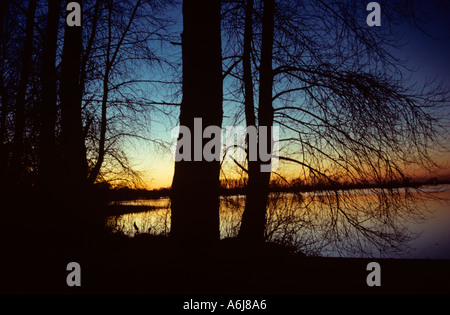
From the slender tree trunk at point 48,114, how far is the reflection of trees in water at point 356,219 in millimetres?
4745

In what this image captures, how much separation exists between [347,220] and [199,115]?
3051 millimetres

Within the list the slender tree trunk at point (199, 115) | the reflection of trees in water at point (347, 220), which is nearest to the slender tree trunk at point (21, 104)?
the slender tree trunk at point (199, 115)

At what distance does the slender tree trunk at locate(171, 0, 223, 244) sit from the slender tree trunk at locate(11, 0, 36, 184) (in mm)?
4797

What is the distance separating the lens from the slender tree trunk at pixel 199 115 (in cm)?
337

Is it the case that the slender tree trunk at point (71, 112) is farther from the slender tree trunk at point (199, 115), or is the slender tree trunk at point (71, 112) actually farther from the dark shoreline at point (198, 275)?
the slender tree trunk at point (199, 115)

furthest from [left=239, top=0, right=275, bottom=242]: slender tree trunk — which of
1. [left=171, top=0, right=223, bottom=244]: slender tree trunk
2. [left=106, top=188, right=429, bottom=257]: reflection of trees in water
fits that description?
[left=171, top=0, right=223, bottom=244]: slender tree trunk

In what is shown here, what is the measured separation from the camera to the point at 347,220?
189 inches

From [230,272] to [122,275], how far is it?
120 cm

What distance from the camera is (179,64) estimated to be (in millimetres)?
5820

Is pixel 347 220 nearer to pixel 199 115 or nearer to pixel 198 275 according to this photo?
pixel 198 275

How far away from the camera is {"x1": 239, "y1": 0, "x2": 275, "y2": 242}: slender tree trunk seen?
542 centimetres
